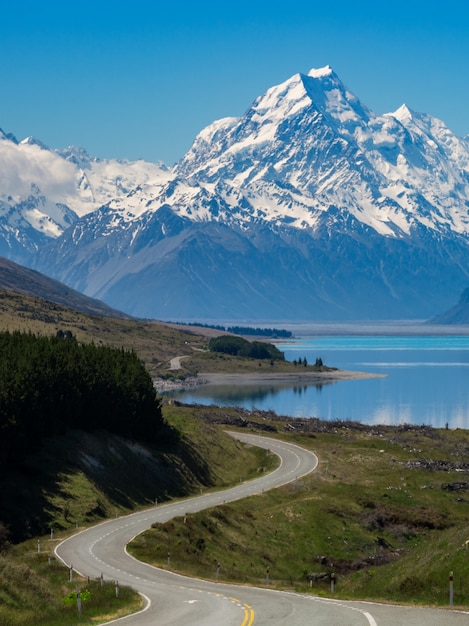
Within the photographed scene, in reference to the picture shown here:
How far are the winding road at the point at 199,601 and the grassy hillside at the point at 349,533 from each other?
215 centimetres

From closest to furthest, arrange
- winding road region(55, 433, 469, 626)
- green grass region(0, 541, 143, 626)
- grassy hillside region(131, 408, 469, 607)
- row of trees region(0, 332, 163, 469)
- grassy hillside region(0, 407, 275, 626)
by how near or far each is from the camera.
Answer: winding road region(55, 433, 469, 626) → green grass region(0, 541, 143, 626) → grassy hillside region(0, 407, 275, 626) → grassy hillside region(131, 408, 469, 607) → row of trees region(0, 332, 163, 469)

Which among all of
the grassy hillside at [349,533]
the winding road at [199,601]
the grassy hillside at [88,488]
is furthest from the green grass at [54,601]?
the grassy hillside at [349,533]

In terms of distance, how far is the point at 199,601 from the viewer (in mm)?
42219

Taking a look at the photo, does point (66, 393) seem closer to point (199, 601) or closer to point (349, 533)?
point (349, 533)

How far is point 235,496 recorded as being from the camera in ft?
282

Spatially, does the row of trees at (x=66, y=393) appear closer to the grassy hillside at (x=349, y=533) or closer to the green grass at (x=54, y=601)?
the grassy hillside at (x=349, y=533)

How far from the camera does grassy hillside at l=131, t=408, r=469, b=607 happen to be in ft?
155

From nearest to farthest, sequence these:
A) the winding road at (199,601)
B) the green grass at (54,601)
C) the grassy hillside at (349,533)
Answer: the winding road at (199,601), the green grass at (54,601), the grassy hillside at (349,533)

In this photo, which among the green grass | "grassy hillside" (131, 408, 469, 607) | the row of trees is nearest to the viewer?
the green grass

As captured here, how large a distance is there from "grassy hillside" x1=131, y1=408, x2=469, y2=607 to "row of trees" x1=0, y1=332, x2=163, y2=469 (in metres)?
15.8

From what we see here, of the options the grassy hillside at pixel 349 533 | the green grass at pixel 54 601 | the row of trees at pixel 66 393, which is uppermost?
the row of trees at pixel 66 393

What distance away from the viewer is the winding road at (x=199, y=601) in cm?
3622

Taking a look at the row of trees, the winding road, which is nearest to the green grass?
the winding road

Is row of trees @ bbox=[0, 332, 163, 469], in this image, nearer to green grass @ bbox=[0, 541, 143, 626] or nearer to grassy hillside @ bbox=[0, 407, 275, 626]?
grassy hillside @ bbox=[0, 407, 275, 626]
